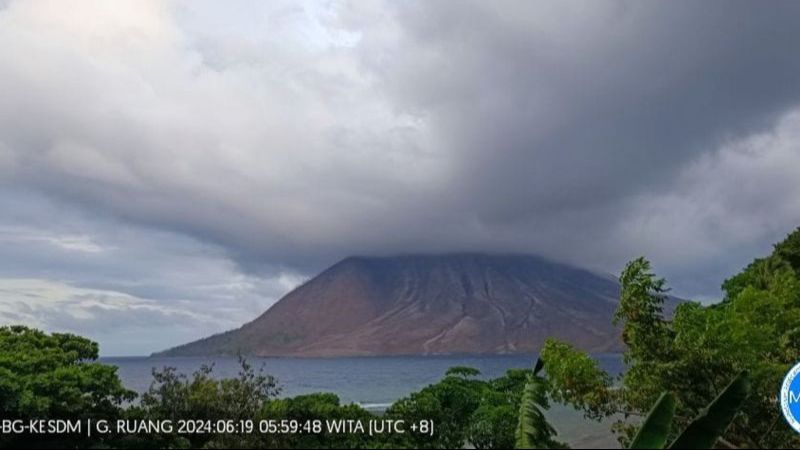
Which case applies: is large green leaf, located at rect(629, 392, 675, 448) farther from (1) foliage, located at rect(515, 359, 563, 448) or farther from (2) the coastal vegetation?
(2) the coastal vegetation

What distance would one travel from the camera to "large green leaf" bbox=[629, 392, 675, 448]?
30.3 ft

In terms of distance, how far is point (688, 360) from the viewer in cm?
1586

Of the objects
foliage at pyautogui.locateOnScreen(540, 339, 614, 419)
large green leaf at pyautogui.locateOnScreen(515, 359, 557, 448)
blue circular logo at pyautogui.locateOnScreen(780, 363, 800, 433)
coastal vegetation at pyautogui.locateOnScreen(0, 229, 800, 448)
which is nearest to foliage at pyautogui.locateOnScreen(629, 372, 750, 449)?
large green leaf at pyautogui.locateOnScreen(515, 359, 557, 448)

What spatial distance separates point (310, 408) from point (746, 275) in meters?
31.2

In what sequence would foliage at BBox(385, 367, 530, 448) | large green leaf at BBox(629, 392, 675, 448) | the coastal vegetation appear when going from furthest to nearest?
foliage at BBox(385, 367, 530, 448) → the coastal vegetation → large green leaf at BBox(629, 392, 675, 448)

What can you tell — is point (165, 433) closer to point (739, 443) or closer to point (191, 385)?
point (191, 385)

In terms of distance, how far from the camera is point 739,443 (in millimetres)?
14750

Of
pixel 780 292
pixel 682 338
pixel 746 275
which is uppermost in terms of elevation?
pixel 746 275

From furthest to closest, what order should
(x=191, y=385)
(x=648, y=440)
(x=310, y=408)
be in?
(x=191, y=385) < (x=310, y=408) < (x=648, y=440)

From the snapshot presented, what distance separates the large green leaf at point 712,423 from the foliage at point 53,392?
12.8 m

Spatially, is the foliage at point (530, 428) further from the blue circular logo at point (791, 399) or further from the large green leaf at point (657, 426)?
the blue circular logo at point (791, 399)

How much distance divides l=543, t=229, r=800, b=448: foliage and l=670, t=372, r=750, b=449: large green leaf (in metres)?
5.07

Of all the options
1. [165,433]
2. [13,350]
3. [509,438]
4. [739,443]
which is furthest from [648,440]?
[13,350]

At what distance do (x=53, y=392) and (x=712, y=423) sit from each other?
1478cm
